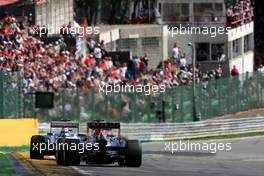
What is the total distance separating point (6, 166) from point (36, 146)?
12.3 ft

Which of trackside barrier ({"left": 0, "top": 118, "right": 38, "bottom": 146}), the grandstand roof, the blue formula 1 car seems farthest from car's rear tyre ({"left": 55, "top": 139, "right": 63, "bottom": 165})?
the grandstand roof

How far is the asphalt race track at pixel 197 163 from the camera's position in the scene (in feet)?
74.7

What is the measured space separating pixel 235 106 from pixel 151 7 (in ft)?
41.3

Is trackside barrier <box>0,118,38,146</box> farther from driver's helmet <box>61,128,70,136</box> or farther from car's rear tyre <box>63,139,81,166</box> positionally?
car's rear tyre <box>63,139,81,166</box>

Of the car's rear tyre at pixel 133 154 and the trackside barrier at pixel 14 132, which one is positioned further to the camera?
the trackside barrier at pixel 14 132

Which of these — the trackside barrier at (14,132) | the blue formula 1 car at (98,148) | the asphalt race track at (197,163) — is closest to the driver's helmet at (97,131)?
the blue formula 1 car at (98,148)

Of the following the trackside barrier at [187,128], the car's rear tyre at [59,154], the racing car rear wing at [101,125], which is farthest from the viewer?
the trackside barrier at [187,128]

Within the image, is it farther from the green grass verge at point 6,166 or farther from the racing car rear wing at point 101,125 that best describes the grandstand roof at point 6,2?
the racing car rear wing at point 101,125

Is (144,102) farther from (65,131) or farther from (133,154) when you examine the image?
(133,154)

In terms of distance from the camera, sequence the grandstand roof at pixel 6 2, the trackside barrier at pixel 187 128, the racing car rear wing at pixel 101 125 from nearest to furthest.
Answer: the racing car rear wing at pixel 101 125, the trackside barrier at pixel 187 128, the grandstand roof at pixel 6 2

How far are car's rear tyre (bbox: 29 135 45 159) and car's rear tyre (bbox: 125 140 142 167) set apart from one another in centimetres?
257

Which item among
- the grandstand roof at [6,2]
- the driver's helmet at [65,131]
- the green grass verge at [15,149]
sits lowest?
the green grass verge at [15,149]

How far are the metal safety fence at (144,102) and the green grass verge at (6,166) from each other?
815 cm

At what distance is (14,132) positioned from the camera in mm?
31578
